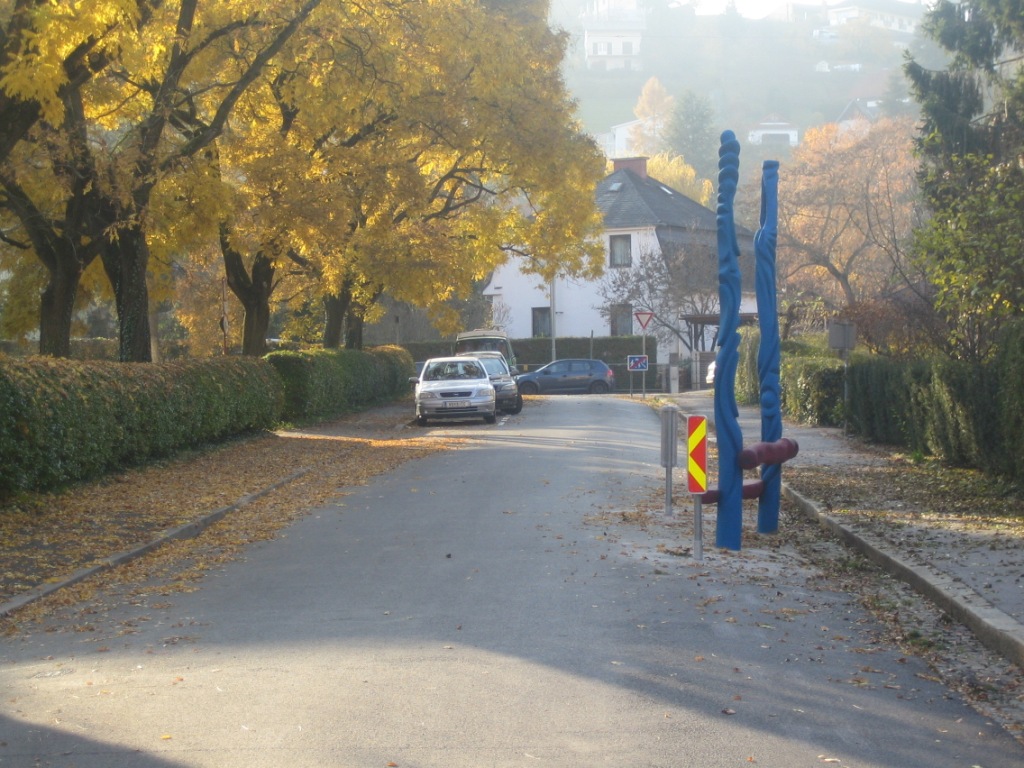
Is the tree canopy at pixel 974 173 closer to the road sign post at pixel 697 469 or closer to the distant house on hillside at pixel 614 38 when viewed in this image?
the road sign post at pixel 697 469

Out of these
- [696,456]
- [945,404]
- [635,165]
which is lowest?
[696,456]

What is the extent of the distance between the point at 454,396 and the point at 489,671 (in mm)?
21679

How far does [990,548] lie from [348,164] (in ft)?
57.3

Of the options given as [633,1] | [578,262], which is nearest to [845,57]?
[633,1]

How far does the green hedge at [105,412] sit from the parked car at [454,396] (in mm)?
6345

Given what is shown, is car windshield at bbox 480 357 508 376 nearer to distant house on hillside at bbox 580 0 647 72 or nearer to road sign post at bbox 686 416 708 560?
road sign post at bbox 686 416 708 560

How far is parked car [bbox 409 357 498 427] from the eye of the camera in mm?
28016

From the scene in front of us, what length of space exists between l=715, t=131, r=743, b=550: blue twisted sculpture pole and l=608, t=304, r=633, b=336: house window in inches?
1923

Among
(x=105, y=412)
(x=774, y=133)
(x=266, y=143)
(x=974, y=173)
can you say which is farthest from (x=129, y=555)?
(x=774, y=133)

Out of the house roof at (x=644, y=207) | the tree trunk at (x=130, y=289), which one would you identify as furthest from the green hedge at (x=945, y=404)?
the house roof at (x=644, y=207)

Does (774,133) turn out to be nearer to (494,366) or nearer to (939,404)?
(494,366)

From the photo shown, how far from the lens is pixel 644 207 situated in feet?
207

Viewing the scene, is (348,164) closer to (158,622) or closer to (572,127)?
(572,127)

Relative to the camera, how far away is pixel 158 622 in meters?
7.93
